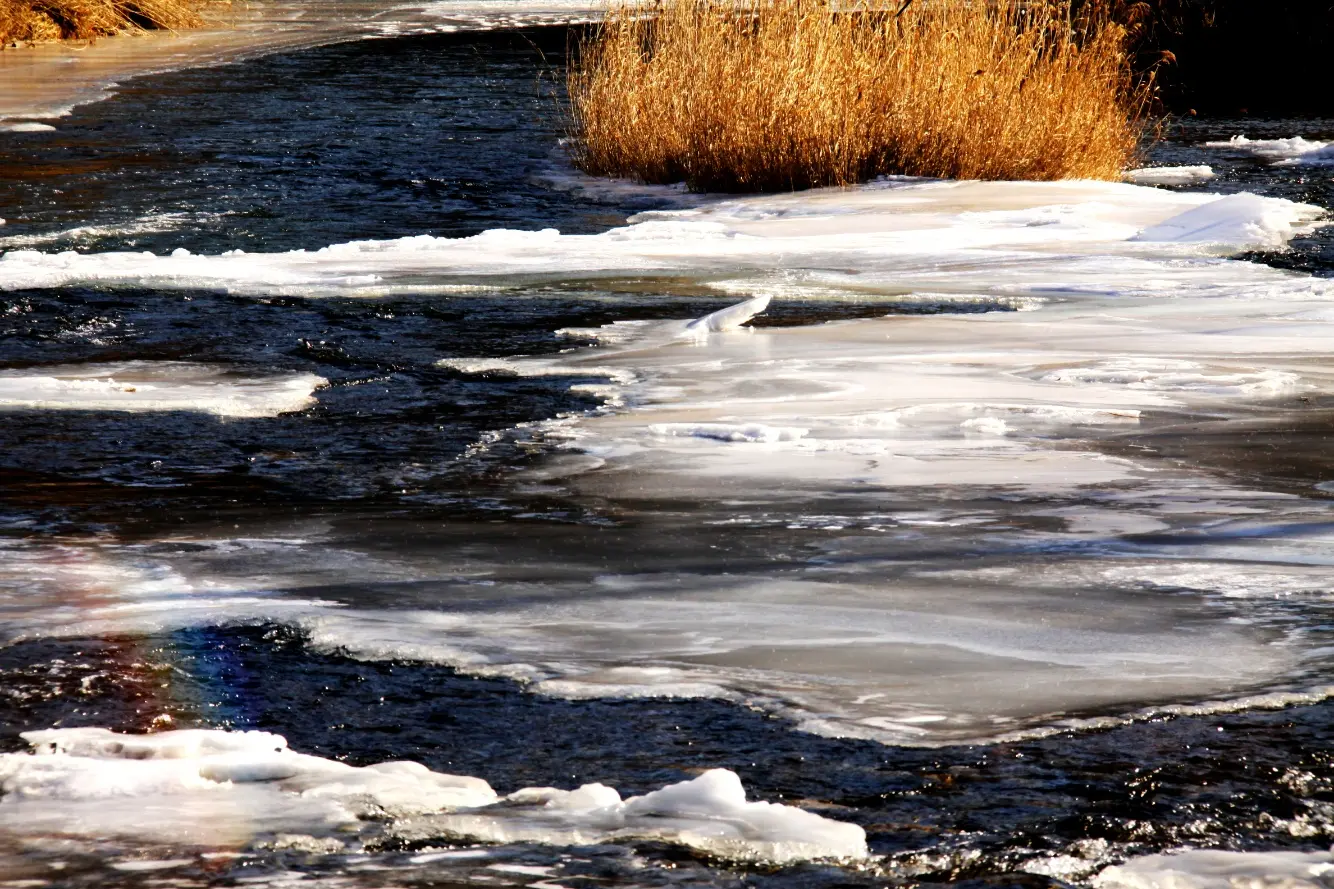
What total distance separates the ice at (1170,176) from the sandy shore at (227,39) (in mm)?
8647

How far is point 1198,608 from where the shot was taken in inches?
130

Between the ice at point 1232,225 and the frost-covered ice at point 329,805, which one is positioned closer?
the frost-covered ice at point 329,805

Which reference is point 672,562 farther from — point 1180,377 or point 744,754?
point 1180,377

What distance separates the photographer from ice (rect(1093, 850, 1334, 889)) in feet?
7.46

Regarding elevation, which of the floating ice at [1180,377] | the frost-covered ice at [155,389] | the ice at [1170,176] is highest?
the ice at [1170,176]

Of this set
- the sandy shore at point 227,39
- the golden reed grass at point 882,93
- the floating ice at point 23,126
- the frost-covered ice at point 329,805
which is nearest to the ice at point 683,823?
the frost-covered ice at point 329,805

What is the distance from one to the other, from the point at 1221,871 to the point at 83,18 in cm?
2266

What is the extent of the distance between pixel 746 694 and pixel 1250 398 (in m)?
2.81

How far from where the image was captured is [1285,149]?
40.8ft

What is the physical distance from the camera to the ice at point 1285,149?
12.0m

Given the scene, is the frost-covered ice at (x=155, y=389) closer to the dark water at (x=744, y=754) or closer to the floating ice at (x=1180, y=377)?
the dark water at (x=744, y=754)

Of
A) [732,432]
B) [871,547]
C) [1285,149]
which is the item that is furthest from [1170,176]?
[871,547]

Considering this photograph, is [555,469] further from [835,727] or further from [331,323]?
[331,323]

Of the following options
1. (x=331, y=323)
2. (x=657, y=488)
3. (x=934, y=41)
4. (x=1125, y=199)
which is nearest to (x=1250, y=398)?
(x=657, y=488)
